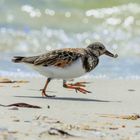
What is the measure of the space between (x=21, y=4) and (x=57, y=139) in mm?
14104

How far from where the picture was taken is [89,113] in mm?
6824

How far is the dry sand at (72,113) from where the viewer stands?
5.49 metres

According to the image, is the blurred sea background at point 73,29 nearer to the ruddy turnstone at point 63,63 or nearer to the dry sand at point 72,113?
the dry sand at point 72,113

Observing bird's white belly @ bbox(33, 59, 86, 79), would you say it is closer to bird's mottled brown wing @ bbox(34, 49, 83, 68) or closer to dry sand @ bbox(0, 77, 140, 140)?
bird's mottled brown wing @ bbox(34, 49, 83, 68)

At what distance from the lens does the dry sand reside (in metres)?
5.49

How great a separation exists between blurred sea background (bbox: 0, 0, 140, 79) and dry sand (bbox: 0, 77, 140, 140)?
2.00 metres

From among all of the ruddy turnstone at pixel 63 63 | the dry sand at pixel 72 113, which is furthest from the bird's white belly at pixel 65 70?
the dry sand at pixel 72 113

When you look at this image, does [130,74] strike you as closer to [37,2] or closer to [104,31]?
[104,31]

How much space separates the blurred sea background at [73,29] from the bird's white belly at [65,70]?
2.89 metres

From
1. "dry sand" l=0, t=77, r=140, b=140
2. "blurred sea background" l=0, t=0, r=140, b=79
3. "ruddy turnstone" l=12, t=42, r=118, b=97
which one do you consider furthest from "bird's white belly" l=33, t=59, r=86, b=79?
"blurred sea background" l=0, t=0, r=140, b=79

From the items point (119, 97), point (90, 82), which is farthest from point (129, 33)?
point (119, 97)

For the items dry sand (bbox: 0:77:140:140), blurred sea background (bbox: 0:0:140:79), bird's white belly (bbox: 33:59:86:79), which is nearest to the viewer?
dry sand (bbox: 0:77:140:140)

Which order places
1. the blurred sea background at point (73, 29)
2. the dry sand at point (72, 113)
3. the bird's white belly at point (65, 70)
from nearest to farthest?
the dry sand at point (72, 113) → the bird's white belly at point (65, 70) → the blurred sea background at point (73, 29)

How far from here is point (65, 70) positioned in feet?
26.3
